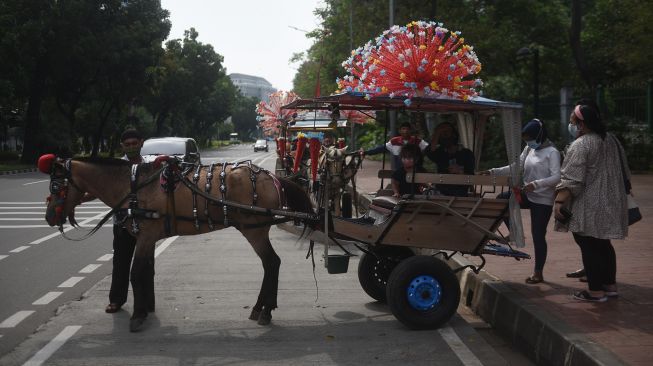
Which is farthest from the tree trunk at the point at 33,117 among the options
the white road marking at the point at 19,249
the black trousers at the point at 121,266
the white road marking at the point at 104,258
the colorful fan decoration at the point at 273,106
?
the black trousers at the point at 121,266

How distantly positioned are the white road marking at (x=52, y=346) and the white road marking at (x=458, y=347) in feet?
10.3

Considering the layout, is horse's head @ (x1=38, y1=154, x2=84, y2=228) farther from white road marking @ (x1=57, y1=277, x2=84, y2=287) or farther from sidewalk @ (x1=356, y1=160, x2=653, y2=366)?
sidewalk @ (x1=356, y1=160, x2=653, y2=366)

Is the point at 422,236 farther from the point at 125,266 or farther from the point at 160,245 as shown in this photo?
the point at 160,245

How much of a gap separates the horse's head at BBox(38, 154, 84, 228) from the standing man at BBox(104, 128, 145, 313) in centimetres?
55

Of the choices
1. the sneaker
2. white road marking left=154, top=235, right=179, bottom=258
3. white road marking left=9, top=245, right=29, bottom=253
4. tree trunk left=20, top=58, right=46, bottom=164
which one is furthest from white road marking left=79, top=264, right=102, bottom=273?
tree trunk left=20, top=58, right=46, bottom=164

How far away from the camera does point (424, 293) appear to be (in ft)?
21.1

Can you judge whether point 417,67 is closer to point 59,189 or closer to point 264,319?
point 264,319

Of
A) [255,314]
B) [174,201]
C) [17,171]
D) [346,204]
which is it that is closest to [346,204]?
[346,204]

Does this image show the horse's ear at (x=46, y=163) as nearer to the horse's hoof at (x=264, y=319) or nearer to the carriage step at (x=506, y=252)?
the horse's hoof at (x=264, y=319)

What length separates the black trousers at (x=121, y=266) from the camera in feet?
23.1

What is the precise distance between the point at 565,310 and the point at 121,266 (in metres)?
4.10

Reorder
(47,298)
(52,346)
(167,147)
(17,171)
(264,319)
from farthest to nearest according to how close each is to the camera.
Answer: (17,171) < (167,147) < (47,298) < (264,319) < (52,346)

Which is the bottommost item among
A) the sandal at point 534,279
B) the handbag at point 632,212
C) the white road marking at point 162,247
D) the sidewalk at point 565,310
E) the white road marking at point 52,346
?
the white road marking at point 162,247

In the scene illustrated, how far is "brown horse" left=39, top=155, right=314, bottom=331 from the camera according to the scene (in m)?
6.53
